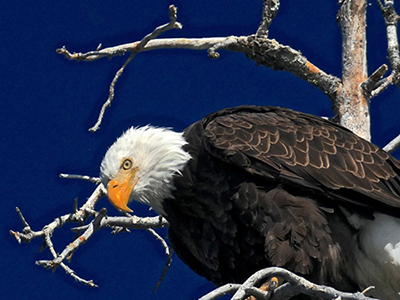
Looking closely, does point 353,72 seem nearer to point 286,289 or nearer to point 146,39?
point 146,39

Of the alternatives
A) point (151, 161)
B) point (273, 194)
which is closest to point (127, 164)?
point (151, 161)

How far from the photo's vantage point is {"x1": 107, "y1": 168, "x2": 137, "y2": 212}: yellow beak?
479 cm

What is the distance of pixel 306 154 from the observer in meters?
4.74

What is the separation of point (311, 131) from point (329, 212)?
1.75 ft

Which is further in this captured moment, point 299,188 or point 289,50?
point 289,50

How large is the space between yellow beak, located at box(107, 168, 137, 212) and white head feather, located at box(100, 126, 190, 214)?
3 cm

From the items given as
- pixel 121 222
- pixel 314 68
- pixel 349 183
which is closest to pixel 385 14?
pixel 314 68

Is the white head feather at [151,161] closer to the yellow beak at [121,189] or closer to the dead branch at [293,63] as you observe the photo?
the yellow beak at [121,189]

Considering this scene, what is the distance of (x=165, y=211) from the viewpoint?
4992 millimetres

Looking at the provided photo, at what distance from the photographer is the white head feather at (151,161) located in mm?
4918

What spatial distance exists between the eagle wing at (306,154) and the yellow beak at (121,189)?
1.81ft

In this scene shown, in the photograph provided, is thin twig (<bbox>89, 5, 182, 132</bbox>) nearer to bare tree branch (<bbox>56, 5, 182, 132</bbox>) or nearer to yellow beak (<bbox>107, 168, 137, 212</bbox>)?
bare tree branch (<bbox>56, 5, 182, 132</bbox>)

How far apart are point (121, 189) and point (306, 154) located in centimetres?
108

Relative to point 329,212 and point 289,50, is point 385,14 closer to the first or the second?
point 289,50
